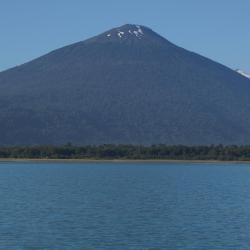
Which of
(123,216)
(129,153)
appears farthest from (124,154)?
(123,216)

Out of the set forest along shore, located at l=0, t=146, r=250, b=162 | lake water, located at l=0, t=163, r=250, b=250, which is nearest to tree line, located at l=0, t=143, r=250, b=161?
forest along shore, located at l=0, t=146, r=250, b=162

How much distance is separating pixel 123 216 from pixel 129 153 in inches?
2685

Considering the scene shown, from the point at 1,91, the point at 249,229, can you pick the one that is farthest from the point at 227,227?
the point at 1,91

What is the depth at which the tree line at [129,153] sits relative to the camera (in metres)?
101

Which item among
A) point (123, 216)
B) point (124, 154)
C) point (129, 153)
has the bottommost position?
point (123, 216)

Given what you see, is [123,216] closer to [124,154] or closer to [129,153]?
[124,154]

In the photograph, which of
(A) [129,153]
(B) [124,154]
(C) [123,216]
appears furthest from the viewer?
(A) [129,153]

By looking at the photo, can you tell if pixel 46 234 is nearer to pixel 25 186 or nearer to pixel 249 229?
pixel 249 229

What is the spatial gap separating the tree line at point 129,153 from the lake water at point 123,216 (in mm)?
48219

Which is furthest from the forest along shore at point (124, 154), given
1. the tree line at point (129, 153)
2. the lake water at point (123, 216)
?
the lake water at point (123, 216)

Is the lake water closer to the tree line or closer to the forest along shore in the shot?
the forest along shore

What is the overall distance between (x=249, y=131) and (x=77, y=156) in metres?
97.6

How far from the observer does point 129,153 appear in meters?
102

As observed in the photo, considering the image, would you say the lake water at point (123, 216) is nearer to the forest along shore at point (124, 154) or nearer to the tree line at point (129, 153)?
the forest along shore at point (124, 154)
